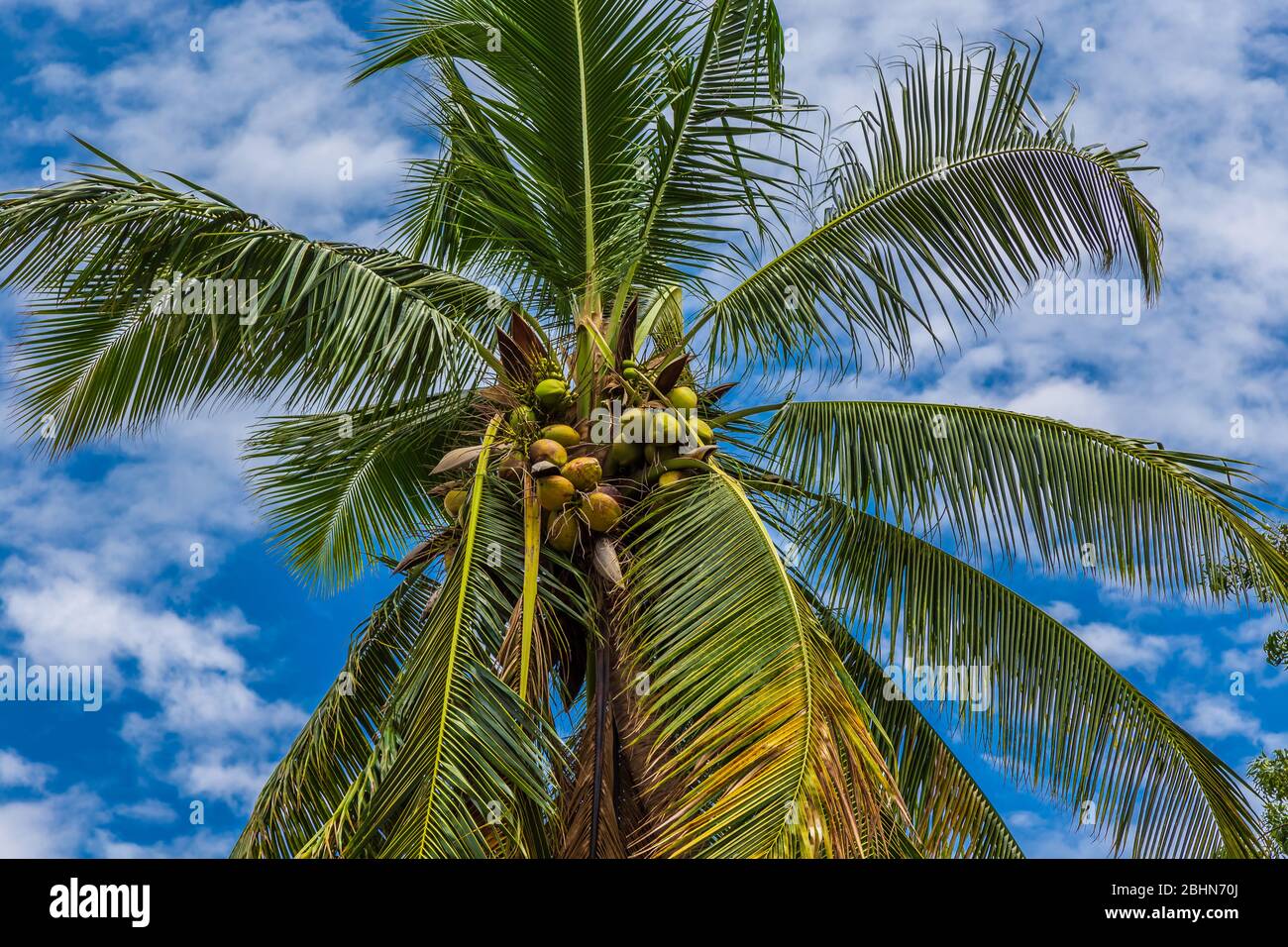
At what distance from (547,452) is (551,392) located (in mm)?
421

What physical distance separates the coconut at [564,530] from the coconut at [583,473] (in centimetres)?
15

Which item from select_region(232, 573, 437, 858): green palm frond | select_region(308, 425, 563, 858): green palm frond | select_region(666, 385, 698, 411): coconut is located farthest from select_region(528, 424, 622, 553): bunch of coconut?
select_region(232, 573, 437, 858): green palm frond

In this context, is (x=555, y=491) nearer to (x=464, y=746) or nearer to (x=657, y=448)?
(x=657, y=448)

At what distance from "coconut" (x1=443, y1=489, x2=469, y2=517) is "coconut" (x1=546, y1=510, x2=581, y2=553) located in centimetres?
55

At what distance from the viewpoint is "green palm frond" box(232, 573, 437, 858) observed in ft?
25.2

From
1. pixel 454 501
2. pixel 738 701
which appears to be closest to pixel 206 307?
pixel 454 501

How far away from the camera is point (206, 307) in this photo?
6.58m

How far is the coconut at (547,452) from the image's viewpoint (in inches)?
249

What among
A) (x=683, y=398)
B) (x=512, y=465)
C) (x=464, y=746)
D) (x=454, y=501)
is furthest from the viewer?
(x=683, y=398)

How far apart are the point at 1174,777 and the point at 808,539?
7.54 ft

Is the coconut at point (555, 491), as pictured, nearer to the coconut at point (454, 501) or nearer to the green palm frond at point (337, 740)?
the coconut at point (454, 501)
